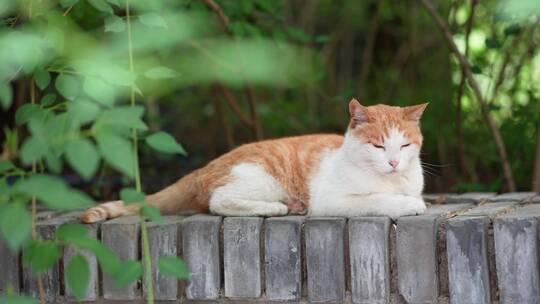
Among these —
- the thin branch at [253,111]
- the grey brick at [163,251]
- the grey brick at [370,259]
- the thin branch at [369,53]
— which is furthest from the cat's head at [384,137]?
the thin branch at [369,53]

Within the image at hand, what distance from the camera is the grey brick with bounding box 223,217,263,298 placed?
8.04 ft

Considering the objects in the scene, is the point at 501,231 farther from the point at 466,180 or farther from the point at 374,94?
the point at 374,94

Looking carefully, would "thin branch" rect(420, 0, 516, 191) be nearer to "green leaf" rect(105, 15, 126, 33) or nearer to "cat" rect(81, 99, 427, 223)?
"cat" rect(81, 99, 427, 223)

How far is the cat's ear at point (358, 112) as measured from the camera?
272cm

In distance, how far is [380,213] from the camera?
8.16ft

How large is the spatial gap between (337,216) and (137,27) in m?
0.94

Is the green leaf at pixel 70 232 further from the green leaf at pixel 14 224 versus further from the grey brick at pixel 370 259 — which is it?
the grey brick at pixel 370 259

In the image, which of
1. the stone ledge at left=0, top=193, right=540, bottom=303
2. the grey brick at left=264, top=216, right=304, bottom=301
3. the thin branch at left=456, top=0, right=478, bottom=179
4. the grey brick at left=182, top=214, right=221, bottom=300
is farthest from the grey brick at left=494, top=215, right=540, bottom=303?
the thin branch at left=456, top=0, right=478, bottom=179

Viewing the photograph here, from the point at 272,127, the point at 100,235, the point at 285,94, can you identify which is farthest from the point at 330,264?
the point at 285,94

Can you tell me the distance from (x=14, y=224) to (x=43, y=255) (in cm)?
22

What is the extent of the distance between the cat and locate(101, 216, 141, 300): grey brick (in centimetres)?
15

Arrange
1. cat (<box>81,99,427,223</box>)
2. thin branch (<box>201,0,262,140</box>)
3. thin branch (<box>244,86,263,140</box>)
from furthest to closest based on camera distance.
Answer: thin branch (<box>244,86,263,140</box>) < thin branch (<box>201,0,262,140</box>) < cat (<box>81,99,427,223</box>)

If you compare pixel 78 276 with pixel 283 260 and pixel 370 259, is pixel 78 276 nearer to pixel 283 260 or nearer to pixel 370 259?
pixel 283 260

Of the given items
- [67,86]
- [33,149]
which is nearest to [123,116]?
[33,149]
